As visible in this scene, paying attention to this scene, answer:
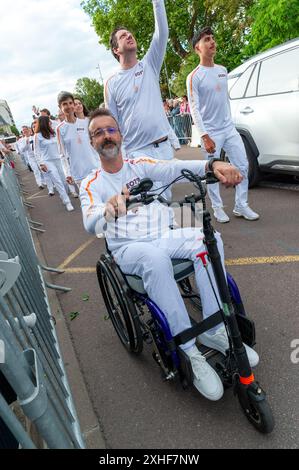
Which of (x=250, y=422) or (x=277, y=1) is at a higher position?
(x=277, y=1)

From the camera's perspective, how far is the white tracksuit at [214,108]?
13.6ft

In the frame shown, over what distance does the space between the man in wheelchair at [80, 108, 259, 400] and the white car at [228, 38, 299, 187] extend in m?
2.70

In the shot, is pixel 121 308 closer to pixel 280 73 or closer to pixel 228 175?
pixel 228 175

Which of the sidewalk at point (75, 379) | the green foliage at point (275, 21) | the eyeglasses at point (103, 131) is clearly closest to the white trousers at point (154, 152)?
the eyeglasses at point (103, 131)

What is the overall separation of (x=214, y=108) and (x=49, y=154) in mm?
4755

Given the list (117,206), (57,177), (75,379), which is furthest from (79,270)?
(57,177)

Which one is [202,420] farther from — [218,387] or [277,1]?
[277,1]

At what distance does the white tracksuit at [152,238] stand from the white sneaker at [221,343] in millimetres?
132

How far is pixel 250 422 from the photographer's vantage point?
74.1 inches

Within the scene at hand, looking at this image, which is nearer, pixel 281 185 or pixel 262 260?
pixel 262 260

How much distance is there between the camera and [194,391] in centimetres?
220

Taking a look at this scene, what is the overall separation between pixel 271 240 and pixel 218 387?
230 cm
